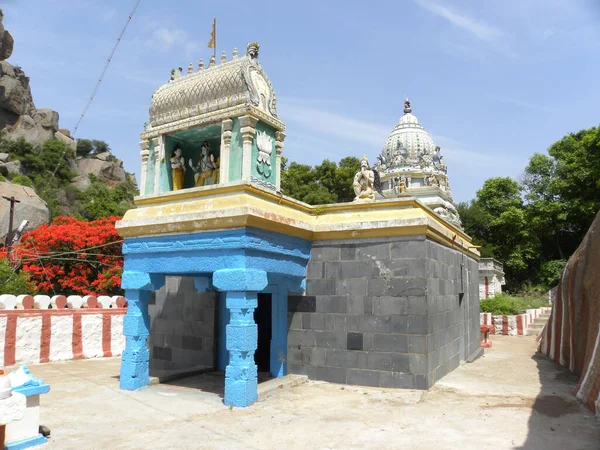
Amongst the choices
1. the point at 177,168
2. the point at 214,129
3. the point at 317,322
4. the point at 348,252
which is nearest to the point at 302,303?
the point at 317,322

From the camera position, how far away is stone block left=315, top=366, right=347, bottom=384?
9.45 metres

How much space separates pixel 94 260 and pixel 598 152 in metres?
34.8

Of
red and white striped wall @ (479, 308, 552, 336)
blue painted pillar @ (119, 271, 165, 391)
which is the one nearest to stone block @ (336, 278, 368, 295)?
blue painted pillar @ (119, 271, 165, 391)

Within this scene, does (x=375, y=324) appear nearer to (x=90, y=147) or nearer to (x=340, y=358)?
(x=340, y=358)

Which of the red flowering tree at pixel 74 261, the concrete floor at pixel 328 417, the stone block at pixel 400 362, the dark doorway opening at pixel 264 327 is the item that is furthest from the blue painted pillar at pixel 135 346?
the red flowering tree at pixel 74 261

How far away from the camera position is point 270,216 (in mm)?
8555

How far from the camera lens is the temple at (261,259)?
27.6ft

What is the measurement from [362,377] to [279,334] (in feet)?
6.43

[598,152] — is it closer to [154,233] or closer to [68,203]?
[154,233]

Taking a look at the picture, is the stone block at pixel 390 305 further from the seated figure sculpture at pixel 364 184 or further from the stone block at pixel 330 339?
the seated figure sculpture at pixel 364 184

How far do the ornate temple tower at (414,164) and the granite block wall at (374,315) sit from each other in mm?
23845

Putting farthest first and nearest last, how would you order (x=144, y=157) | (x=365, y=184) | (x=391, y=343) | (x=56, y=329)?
(x=56, y=329), (x=365, y=184), (x=144, y=157), (x=391, y=343)

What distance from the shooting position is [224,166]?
928cm

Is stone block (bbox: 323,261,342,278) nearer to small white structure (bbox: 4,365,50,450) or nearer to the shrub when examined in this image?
small white structure (bbox: 4,365,50,450)
